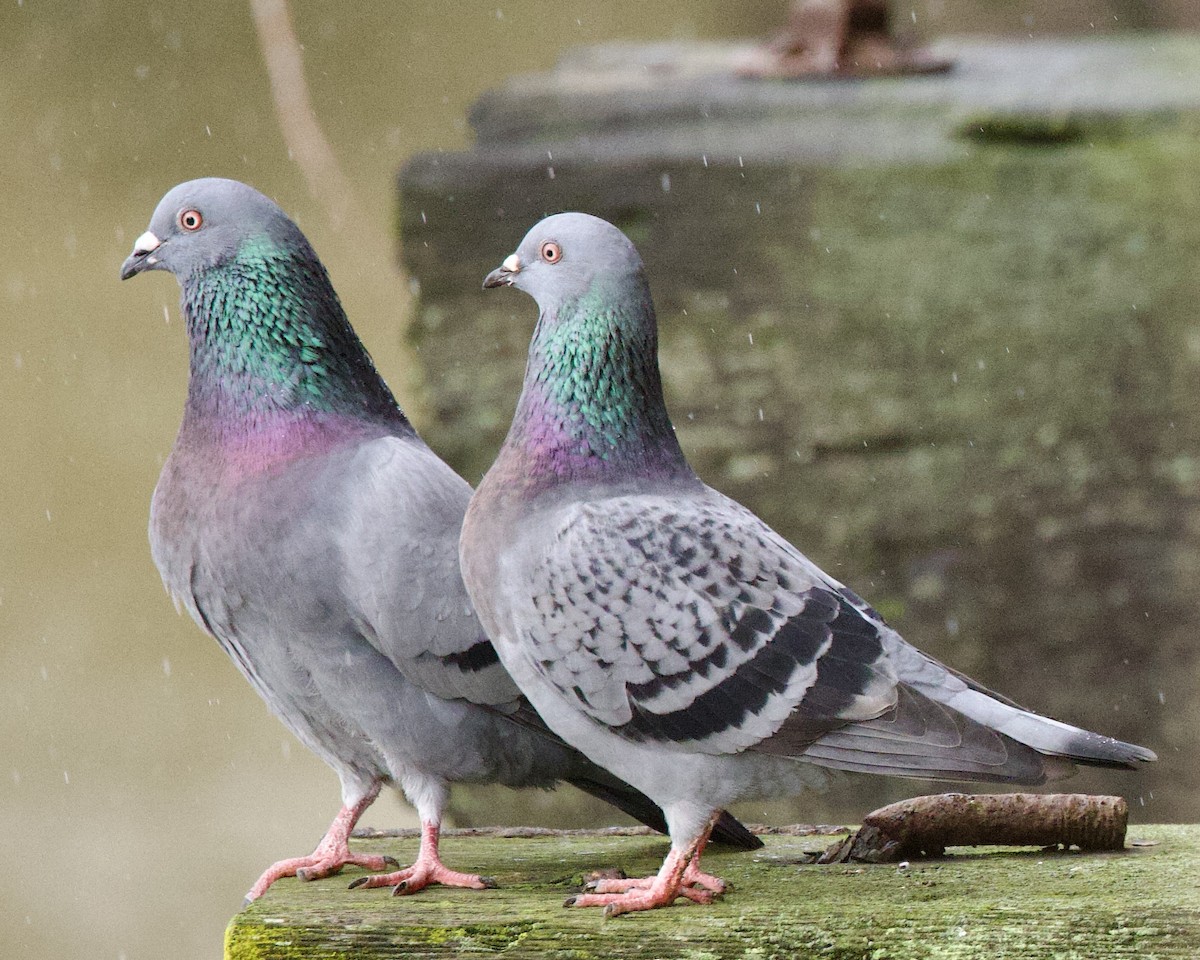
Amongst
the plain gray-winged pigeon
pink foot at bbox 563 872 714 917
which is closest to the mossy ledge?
pink foot at bbox 563 872 714 917

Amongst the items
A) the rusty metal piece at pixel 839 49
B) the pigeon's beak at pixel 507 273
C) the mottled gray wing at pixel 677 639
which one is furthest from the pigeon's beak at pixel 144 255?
the rusty metal piece at pixel 839 49

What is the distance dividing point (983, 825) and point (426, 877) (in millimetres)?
994

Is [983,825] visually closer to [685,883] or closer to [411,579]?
[685,883]

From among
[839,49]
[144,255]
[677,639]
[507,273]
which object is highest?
[839,49]

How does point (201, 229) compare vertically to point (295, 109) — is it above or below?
below

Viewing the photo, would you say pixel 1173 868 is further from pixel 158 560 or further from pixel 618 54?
pixel 618 54

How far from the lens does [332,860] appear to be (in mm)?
2918

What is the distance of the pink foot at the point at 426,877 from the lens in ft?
8.79

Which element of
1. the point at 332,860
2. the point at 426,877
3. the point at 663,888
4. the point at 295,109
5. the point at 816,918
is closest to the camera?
the point at 816,918

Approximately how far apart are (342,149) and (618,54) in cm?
246

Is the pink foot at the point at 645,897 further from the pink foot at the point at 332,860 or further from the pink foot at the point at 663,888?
the pink foot at the point at 332,860

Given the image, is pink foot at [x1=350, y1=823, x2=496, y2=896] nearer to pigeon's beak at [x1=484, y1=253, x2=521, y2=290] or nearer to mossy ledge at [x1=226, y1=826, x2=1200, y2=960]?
mossy ledge at [x1=226, y1=826, x2=1200, y2=960]

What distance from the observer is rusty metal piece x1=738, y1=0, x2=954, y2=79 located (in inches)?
230

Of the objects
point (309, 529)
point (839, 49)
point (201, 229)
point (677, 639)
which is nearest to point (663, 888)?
point (677, 639)
